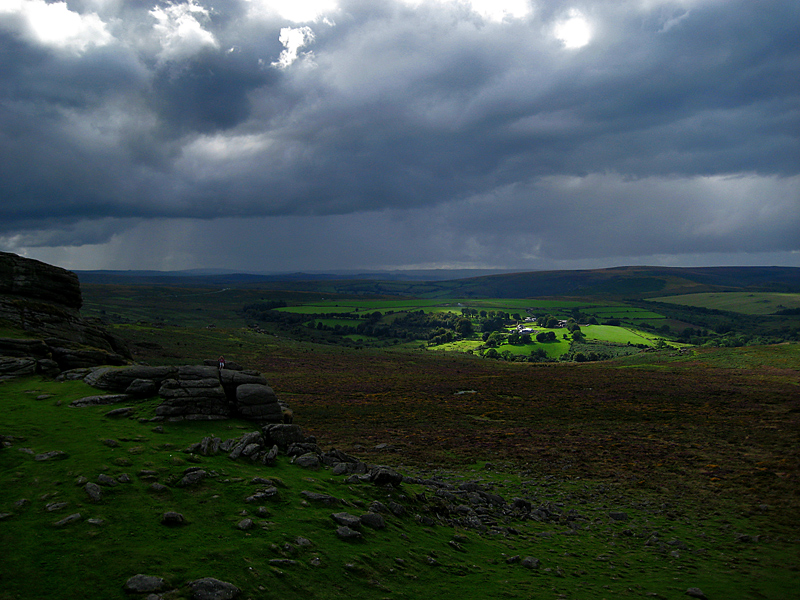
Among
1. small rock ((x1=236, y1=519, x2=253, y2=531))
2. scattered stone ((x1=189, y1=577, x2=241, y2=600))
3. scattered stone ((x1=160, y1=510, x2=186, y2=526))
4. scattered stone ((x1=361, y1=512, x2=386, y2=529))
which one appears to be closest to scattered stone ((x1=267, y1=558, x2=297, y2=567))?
scattered stone ((x1=189, y1=577, x2=241, y2=600))

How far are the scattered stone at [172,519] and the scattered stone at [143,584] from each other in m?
2.67

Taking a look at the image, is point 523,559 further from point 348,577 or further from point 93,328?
point 93,328

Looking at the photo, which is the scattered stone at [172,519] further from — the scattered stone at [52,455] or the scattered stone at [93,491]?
the scattered stone at [52,455]

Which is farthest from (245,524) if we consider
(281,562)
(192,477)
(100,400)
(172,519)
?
(100,400)

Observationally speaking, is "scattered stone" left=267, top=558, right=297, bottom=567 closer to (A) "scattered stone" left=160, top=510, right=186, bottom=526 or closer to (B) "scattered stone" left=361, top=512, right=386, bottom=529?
(A) "scattered stone" left=160, top=510, right=186, bottom=526

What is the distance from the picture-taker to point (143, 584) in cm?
1054

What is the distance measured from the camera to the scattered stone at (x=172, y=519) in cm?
1334

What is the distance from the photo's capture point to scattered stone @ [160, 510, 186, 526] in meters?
13.3

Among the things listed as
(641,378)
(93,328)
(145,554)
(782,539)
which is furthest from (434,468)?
(641,378)

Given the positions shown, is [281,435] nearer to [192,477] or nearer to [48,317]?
[192,477]

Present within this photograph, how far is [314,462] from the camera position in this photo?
2025cm

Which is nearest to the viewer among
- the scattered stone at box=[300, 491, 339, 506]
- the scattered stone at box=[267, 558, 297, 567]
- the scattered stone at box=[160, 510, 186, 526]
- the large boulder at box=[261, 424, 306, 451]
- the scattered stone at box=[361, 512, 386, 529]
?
the scattered stone at box=[267, 558, 297, 567]

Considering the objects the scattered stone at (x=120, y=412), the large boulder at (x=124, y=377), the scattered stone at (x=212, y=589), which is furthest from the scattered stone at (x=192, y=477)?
the large boulder at (x=124, y=377)

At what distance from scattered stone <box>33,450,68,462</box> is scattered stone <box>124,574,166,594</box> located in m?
7.93
